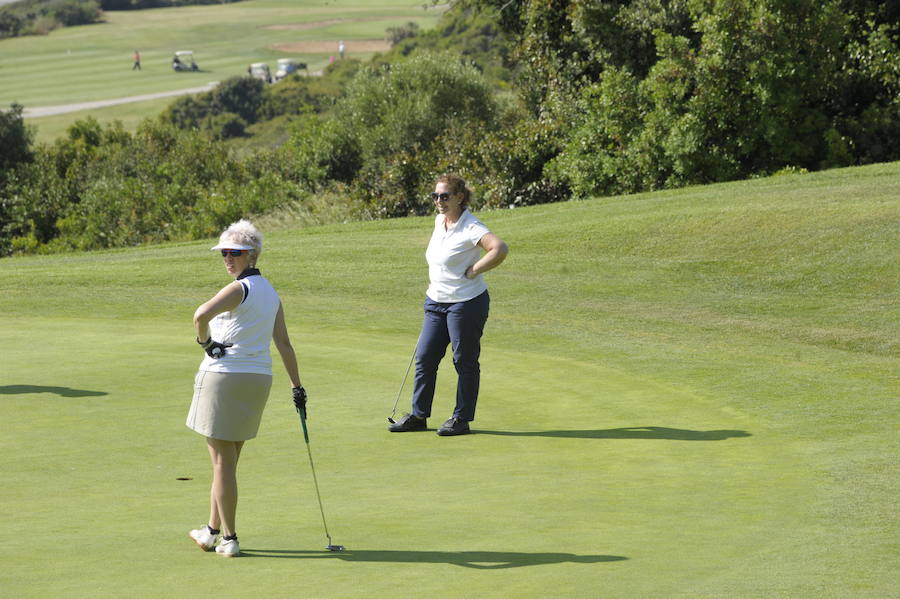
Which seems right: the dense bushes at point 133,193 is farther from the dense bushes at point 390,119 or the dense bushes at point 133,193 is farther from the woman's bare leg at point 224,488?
the woman's bare leg at point 224,488

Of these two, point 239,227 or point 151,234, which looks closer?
point 239,227

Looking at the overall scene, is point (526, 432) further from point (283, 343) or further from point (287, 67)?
point (287, 67)

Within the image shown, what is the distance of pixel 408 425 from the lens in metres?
10.0

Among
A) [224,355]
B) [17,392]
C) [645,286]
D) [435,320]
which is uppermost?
[224,355]

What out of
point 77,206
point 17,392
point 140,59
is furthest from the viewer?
point 140,59

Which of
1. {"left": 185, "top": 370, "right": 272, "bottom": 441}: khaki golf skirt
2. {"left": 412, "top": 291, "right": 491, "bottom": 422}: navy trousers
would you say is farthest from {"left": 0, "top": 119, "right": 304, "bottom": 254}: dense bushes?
{"left": 185, "top": 370, "right": 272, "bottom": 441}: khaki golf skirt

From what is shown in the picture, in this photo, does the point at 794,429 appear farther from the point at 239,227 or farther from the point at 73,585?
the point at 73,585

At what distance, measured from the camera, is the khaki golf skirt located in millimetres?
6555

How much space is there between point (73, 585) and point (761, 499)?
4.13m

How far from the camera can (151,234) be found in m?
43.2

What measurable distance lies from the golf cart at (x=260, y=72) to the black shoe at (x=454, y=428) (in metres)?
102

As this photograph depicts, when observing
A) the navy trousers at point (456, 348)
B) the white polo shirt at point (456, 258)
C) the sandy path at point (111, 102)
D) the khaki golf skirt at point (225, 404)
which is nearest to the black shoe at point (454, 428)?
the navy trousers at point (456, 348)

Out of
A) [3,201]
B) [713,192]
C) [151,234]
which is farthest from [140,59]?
[713,192]

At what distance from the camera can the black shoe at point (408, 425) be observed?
995 cm
